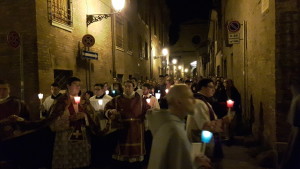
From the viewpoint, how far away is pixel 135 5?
24109 mm

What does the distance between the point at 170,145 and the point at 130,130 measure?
3.82 meters

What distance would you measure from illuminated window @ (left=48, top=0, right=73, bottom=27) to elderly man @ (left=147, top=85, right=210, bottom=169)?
335 inches

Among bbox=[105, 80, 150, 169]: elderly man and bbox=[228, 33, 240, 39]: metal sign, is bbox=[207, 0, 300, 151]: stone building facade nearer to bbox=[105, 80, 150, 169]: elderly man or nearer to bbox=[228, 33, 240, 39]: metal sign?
bbox=[228, 33, 240, 39]: metal sign

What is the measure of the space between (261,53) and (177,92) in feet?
21.2

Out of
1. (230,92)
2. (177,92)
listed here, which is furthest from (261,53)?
(177,92)

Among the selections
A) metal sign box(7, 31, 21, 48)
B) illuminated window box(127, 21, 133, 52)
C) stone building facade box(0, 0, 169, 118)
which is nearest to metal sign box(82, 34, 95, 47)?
stone building facade box(0, 0, 169, 118)

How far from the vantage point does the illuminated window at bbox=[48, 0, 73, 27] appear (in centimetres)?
1034

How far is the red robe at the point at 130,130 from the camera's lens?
6.25m

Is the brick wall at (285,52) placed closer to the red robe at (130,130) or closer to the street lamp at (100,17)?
the red robe at (130,130)

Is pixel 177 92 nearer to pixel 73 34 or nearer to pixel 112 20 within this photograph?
pixel 73 34

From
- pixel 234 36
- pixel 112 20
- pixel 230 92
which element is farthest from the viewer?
pixel 112 20

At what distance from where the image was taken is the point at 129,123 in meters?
6.29

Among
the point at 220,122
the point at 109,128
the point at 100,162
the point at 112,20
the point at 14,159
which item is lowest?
the point at 100,162

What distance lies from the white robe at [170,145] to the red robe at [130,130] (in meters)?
3.59
